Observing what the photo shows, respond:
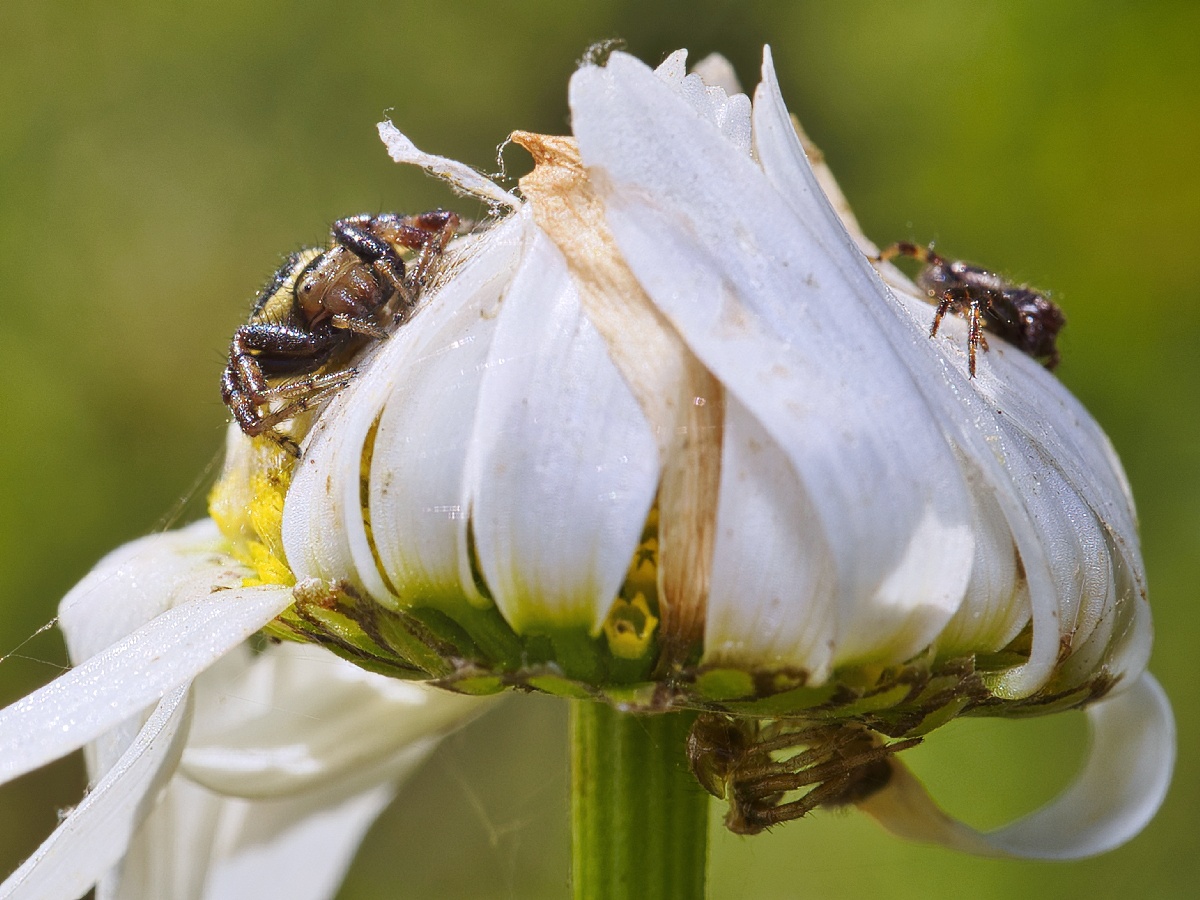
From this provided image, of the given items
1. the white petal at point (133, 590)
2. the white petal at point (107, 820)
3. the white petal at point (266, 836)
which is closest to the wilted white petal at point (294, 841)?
the white petal at point (266, 836)

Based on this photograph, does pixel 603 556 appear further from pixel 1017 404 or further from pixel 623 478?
pixel 1017 404

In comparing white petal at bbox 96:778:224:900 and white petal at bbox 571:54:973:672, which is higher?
white petal at bbox 571:54:973:672

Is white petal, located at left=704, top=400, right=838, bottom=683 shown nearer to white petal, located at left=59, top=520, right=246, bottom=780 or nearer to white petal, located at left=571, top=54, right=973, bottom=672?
white petal, located at left=571, top=54, right=973, bottom=672

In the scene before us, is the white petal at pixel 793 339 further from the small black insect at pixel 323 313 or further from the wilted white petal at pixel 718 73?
the wilted white petal at pixel 718 73

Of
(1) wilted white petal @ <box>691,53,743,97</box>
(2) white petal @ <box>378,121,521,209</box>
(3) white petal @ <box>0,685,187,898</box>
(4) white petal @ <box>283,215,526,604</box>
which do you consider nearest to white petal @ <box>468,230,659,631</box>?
(4) white petal @ <box>283,215,526,604</box>

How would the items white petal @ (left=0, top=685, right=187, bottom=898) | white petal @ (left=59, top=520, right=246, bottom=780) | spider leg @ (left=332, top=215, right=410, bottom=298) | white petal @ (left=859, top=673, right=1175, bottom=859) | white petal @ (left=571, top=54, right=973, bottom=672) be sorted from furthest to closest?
white petal @ (left=859, top=673, right=1175, bottom=859), white petal @ (left=59, top=520, right=246, bottom=780), spider leg @ (left=332, top=215, right=410, bottom=298), white petal @ (left=0, top=685, right=187, bottom=898), white petal @ (left=571, top=54, right=973, bottom=672)

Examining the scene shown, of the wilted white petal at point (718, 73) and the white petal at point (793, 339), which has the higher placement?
the wilted white petal at point (718, 73)
